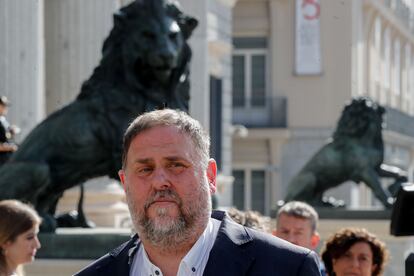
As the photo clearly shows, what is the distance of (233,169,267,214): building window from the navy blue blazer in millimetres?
37471

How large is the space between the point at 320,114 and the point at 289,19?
3058mm

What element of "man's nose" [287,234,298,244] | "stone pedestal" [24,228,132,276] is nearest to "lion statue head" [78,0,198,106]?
"stone pedestal" [24,228,132,276]

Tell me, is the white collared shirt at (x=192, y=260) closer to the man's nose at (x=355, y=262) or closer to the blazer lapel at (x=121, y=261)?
the blazer lapel at (x=121, y=261)

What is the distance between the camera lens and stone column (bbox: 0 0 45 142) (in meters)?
14.9

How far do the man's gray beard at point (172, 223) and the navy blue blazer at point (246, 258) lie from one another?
10 centimetres

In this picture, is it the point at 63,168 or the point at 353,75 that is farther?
the point at 353,75

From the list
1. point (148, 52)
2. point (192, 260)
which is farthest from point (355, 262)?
point (192, 260)

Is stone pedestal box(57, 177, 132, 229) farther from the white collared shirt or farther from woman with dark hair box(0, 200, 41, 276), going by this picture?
the white collared shirt

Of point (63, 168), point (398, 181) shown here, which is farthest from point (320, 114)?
point (63, 168)

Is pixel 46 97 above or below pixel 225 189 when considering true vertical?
above

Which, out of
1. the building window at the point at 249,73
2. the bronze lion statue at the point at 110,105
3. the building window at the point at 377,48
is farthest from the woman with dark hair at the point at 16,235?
the building window at the point at 377,48

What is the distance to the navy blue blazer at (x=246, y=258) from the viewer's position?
3545 millimetres

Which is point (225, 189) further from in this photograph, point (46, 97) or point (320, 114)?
point (320, 114)

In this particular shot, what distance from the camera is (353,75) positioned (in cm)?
4162
